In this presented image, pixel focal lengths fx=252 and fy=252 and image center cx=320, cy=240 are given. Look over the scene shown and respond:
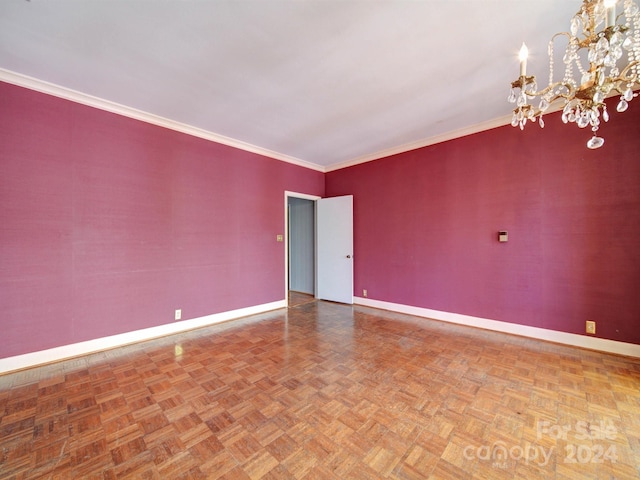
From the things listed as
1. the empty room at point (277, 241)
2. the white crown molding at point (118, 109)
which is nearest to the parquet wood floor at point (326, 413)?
the empty room at point (277, 241)

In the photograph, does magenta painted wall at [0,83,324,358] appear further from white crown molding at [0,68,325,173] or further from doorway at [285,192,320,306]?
doorway at [285,192,320,306]

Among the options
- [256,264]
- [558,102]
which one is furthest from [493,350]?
[256,264]

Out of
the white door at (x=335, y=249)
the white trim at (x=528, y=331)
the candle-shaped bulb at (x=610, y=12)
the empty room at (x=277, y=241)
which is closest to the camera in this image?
the candle-shaped bulb at (x=610, y=12)

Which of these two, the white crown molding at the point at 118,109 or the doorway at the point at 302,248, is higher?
the white crown molding at the point at 118,109

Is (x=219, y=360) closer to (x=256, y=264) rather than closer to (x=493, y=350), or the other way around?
(x=256, y=264)

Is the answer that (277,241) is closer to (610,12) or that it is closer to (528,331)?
(528,331)

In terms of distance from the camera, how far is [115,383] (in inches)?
87.0

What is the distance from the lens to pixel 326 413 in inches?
71.7

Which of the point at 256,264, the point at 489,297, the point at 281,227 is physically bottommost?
the point at 489,297

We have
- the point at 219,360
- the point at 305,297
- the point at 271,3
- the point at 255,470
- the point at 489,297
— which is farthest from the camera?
the point at 305,297

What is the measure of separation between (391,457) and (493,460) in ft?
1.87

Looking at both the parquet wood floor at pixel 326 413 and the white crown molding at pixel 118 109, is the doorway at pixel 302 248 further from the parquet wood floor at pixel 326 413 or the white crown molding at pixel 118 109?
the parquet wood floor at pixel 326 413

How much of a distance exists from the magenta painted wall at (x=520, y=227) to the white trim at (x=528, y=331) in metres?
0.07

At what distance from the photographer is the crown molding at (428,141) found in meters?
→ 3.35
